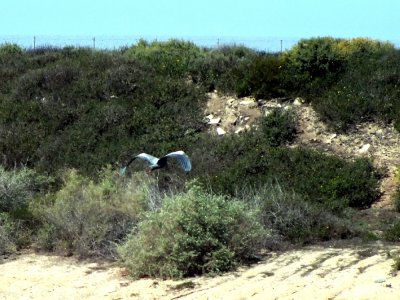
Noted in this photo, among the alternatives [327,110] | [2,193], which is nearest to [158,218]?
[2,193]

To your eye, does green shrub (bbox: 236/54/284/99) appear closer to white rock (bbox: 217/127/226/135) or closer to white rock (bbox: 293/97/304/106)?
white rock (bbox: 293/97/304/106)

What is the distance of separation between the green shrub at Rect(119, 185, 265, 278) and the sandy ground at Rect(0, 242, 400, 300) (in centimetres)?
19

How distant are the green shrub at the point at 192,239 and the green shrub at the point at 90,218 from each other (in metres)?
0.93

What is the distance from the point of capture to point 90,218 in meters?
10.6

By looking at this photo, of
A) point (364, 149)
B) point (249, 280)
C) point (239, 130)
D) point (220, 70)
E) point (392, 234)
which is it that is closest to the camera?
point (249, 280)

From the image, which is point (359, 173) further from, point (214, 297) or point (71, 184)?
point (214, 297)

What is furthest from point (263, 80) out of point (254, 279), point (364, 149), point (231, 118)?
point (254, 279)

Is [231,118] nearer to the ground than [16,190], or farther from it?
farther from it

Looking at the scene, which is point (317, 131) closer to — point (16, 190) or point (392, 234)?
point (392, 234)

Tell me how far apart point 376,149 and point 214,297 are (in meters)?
7.71

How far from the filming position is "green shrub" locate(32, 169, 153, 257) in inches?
412

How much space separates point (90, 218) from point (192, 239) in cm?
230

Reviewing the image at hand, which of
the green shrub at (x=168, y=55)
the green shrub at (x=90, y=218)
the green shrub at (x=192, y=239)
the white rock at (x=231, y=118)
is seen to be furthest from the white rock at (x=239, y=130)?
the green shrub at (x=192, y=239)

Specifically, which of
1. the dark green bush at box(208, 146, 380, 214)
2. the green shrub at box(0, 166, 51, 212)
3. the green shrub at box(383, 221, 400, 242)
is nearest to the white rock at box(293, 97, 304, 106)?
the dark green bush at box(208, 146, 380, 214)
